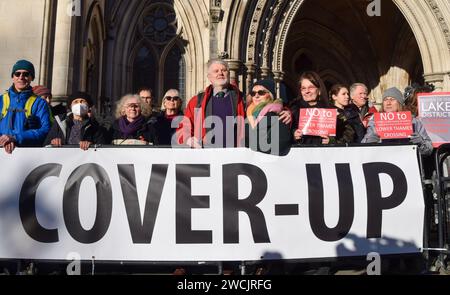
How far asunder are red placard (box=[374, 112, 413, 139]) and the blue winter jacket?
3421 millimetres

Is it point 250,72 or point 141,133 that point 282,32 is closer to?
point 250,72

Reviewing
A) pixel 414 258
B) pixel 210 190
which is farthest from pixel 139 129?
pixel 414 258

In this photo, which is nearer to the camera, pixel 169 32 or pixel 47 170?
pixel 47 170

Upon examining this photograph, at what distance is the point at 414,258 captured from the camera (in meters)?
3.87

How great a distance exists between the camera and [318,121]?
13.9 ft

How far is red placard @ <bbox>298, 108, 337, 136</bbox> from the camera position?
4.21m

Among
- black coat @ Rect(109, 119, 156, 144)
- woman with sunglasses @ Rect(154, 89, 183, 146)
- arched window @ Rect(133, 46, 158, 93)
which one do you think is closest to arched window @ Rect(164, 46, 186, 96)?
arched window @ Rect(133, 46, 158, 93)

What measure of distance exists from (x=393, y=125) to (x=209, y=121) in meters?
1.93

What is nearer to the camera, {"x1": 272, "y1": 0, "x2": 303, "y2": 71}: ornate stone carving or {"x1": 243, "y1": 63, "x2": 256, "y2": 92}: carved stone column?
{"x1": 243, "y1": 63, "x2": 256, "y2": 92}: carved stone column

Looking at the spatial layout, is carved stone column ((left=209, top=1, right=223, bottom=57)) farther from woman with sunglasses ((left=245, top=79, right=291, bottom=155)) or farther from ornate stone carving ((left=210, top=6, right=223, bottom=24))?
woman with sunglasses ((left=245, top=79, right=291, bottom=155))

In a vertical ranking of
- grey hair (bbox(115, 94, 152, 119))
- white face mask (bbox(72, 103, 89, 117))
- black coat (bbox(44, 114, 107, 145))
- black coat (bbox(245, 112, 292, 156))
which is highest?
grey hair (bbox(115, 94, 152, 119))

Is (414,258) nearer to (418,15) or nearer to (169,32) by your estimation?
(418,15)

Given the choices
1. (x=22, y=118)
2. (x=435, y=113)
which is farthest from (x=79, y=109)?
(x=435, y=113)
